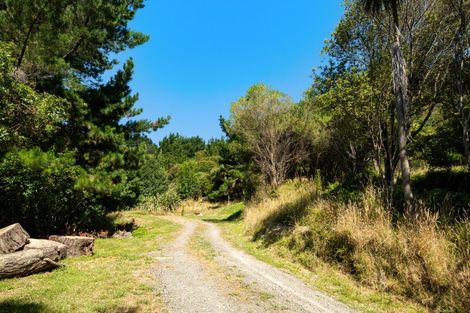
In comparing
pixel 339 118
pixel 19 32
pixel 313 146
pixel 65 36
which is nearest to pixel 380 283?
pixel 339 118

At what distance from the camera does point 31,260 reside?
6984 millimetres

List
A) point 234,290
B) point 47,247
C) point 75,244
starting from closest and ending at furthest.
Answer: point 234,290, point 47,247, point 75,244

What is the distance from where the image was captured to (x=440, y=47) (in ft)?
33.1

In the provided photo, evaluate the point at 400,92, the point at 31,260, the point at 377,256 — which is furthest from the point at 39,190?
the point at 400,92

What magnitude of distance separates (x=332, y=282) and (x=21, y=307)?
5.95 metres

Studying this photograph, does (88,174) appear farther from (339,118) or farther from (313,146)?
(313,146)

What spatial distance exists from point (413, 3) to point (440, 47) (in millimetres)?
1901

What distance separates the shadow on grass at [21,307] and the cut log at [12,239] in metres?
2.37

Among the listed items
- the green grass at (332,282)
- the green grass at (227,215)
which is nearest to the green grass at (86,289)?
the green grass at (332,282)

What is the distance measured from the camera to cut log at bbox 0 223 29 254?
7.07 m

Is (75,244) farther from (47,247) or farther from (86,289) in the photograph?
(86,289)

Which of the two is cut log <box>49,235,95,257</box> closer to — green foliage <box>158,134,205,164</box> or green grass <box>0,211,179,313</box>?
green grass <box>0,211,179,313</box>

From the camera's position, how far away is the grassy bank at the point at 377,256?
5570 mm

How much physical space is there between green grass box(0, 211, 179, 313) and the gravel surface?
1.38 feet
